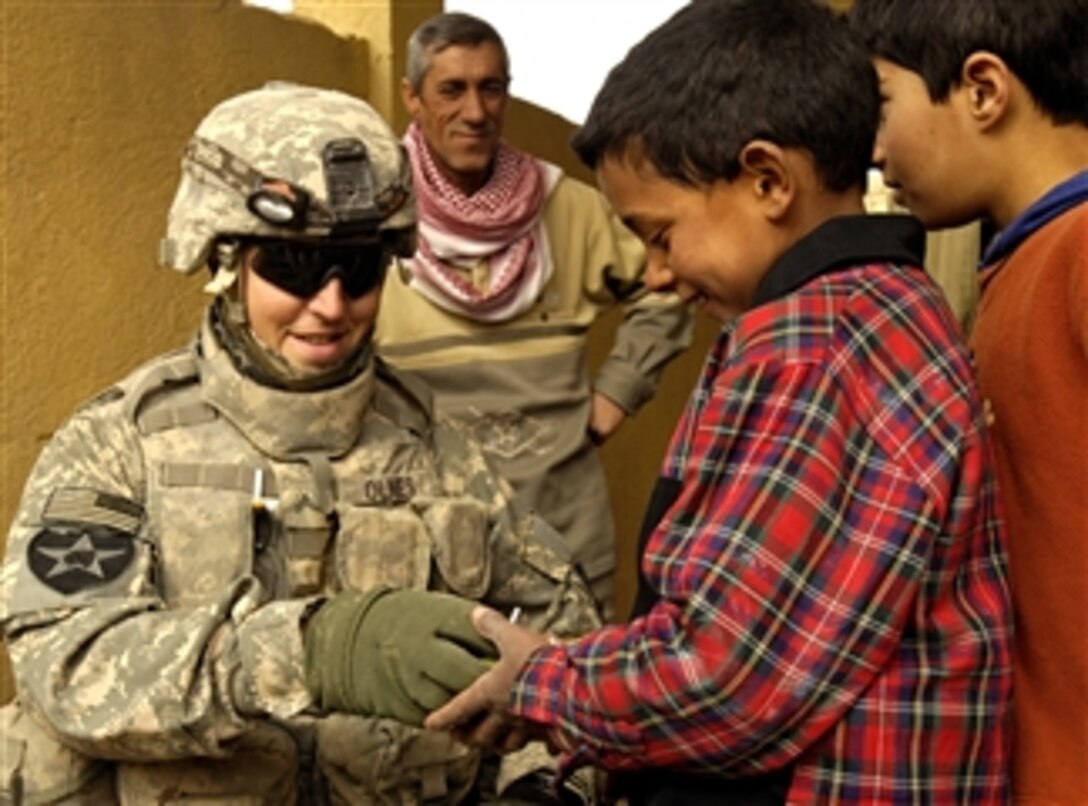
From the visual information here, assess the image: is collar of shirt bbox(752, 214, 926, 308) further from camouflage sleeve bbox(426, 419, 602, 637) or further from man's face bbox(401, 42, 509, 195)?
man's face bbox(401, 42, 509, 195)

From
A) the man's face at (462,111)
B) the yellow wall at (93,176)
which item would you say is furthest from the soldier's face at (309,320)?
the man's face at (462,111)

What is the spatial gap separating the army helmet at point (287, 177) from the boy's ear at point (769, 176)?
691 millimetres

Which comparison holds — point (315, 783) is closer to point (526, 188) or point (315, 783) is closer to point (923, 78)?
point (923, 78)

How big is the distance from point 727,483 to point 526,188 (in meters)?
2.10

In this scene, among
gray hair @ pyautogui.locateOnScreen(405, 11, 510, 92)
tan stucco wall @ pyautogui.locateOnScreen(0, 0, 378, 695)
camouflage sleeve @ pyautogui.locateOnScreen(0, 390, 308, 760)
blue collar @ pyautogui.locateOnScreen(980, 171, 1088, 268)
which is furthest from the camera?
gray hair @ pyautogui.locateOnScreen(405, 11, 510, 92)

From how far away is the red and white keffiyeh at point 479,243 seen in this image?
10.4 ft

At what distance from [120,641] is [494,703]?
51cm

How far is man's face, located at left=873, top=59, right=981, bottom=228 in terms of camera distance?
1.62 metres

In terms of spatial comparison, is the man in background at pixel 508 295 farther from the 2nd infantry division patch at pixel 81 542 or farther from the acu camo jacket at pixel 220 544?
the 2nd infantry division patch at pixel 81 542

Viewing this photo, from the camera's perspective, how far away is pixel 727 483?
1.29 m

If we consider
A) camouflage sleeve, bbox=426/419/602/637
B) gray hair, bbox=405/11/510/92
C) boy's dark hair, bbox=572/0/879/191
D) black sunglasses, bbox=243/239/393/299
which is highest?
gray hair, bbox=405/11/510/92

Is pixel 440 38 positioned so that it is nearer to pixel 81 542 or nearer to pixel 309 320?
pixel 309 320

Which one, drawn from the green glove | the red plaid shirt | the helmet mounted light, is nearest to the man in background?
the helmet mounted light

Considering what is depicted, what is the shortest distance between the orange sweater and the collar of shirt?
0.62 feet
